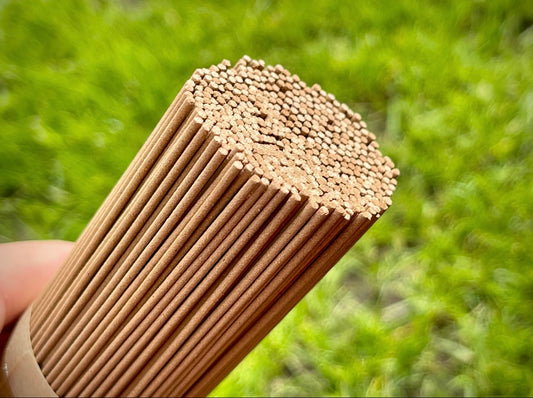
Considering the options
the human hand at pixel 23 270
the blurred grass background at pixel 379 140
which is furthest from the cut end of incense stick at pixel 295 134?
the blurred grass background at pixel 379 140

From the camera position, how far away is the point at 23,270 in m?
0.71

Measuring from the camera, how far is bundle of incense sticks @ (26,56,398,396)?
0.47 metres

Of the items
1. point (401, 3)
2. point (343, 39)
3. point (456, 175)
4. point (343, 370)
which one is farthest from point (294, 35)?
point (343, 370)

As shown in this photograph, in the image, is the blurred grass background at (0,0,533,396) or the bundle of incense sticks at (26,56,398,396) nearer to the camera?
the bundle of incense sticks at (26,56,398,396)

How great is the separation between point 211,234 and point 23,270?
32 centimetres

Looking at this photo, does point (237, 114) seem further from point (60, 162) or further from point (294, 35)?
point (294, 35)

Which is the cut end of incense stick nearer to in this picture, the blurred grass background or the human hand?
the human hand

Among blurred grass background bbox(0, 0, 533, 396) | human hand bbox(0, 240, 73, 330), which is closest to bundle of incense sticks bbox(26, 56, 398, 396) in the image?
human hand bbox(0, 240, 73, 330)

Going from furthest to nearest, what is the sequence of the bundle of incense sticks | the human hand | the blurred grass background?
the blurred grass background → the human hand → the bundle of incense sticks

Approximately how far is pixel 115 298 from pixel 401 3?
1.26 metres

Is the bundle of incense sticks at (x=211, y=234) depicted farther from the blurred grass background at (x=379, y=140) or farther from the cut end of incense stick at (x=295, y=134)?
the blurred grass background at (x=379, y=140)

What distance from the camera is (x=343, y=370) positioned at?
3.62 feet

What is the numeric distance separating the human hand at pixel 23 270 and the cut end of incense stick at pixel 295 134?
327 mm

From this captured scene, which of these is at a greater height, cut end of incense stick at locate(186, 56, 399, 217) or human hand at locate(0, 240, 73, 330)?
cut end of incense stick at locate(186, 56, 399, 217)
